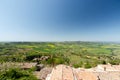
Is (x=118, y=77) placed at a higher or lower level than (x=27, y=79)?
lower

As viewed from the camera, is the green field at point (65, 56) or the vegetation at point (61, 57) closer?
the vegetation at point (61, 57)

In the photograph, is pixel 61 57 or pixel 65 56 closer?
pixel 61 57

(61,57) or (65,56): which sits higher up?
(61,57)

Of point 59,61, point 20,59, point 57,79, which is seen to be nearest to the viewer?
point 57,79

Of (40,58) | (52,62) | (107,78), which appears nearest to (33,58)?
(40,58)

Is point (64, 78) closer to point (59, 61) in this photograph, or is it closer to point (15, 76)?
point (15, 76)

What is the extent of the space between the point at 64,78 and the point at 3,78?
184 inches

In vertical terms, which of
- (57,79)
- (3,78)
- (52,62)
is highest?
(3,78)

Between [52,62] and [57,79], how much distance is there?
2388 cm

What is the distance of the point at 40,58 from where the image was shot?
40406 mm

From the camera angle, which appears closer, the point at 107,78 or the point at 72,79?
the point at 72,79

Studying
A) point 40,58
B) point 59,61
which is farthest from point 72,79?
point 40,58

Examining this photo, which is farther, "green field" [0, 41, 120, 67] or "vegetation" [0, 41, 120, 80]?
"green field" [0, 41, 120, 67]

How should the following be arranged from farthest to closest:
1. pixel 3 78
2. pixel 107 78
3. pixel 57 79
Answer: pixel 107 78 < pixel 57 79 < pixel 3 78
